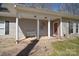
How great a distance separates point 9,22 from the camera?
17.2 meters

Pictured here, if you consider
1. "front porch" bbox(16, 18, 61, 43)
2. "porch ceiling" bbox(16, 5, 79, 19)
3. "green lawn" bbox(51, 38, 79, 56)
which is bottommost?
"green lawn" bbox(51, 38, 79, 56)

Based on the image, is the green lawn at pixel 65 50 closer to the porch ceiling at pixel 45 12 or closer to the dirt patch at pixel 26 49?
the dirt patch at pixel 26 49

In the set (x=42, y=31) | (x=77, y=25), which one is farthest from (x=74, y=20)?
(x=42, y=31)

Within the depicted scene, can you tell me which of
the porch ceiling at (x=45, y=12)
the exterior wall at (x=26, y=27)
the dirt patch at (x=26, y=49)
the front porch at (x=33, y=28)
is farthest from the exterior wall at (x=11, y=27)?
the dirt patch at (x=26, y=49)

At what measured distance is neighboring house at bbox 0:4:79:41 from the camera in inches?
631

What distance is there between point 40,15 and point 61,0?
31.1ft

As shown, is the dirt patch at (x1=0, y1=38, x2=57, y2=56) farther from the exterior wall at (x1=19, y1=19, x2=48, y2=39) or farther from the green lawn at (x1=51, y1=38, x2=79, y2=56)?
the exterior wall at (x1=19, y1=19, x2=48, y2=39)

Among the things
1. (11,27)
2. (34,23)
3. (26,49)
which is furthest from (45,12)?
(26,49)

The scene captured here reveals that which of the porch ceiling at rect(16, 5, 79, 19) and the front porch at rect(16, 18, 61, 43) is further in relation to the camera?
the front porch at rect(16, 18, 61, 43)

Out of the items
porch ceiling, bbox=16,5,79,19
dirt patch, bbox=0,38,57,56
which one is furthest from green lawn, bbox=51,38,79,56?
porch ceiling, bbox=16,5,79,19

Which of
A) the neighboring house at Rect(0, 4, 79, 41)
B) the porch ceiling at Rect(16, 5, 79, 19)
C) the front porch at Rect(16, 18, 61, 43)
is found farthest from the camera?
the front porch at Rect(16, 18, 61, 43)

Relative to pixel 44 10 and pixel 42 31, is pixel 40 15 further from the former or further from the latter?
pixel 42 31

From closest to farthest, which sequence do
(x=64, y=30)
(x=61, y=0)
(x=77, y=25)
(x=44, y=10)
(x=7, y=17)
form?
(x=61, y=0), (x=44, y=10), (x=7, y=17), (x=64, y=30), (x=77, y=25)

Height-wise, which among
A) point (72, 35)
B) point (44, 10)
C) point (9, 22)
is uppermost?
point (44, 10)
